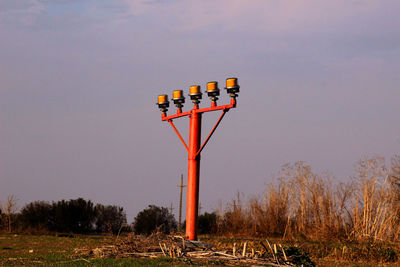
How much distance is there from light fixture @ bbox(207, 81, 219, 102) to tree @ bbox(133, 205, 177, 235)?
1722 centimetres

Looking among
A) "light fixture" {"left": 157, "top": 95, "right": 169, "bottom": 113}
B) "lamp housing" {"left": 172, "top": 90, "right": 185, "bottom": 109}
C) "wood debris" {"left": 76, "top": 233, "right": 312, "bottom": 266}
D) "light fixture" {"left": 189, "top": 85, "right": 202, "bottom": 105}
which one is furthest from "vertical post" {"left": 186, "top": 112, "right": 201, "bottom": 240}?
"wood debris" {"left": 76, "top": 233, "right": 312, "bottom": 266}

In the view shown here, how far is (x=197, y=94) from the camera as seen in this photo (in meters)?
16.3

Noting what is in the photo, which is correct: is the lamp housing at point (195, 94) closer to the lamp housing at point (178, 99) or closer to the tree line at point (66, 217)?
the lamp housing at point (178, 99)

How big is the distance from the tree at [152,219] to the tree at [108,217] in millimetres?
1036

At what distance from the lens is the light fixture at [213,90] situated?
16000 millimetres

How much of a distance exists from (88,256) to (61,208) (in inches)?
711

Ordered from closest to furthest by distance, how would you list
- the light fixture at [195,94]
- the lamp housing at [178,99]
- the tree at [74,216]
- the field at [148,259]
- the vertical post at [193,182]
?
the field at [148,259]
the vertical post at [193,182]
the light fixture at [195,94]
the lamp housing at [178,99]
the tree at [74,216]

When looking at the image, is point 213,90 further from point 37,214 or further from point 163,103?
point 37,214

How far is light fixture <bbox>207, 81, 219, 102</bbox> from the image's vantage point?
52.5 ft

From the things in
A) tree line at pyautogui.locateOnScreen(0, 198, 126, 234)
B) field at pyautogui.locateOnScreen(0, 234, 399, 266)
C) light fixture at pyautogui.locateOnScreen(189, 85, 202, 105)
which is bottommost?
field at pyautogui.locateOnScreen(0, 234, 399, 266)

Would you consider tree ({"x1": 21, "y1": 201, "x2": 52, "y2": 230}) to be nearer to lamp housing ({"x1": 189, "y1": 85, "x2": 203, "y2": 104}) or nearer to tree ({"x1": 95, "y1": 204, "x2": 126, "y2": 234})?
tree ({"x1": 95, "y1": 204, "x2": 126, "y2": 234})

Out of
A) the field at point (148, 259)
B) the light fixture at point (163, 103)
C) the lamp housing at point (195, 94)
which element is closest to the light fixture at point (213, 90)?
the lamp housing at point (195, 94)

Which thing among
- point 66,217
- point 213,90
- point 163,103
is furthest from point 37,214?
point 213,90

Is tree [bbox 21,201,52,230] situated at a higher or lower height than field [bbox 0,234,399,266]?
higher
